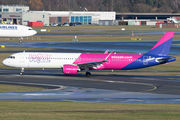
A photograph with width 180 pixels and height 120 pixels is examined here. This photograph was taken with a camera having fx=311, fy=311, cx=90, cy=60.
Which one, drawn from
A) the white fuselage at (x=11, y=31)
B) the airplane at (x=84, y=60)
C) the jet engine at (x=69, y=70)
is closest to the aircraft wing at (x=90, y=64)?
the airplane at (x=84, y=60)

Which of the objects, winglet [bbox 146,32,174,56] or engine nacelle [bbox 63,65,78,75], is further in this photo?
winglet [bbox 146,32,174,56]

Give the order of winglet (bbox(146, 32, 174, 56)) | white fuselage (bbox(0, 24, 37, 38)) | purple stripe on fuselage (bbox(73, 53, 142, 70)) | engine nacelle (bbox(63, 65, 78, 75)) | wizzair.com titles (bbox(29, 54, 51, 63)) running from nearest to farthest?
engine nacelle (bbox(63, 65, 78, 75)) < wizzair.com titles (bbox(29, 54, 51, 63)) < purple stripe on fuselage (bbox(73, 53, 142, 70)) < winglet (bbox(146, 32, 174, 56)) < white fuselage (bbox(0, 24, 37, 38))

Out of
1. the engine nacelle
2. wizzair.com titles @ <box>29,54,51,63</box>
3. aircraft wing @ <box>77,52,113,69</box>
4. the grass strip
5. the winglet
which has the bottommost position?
the grass strip

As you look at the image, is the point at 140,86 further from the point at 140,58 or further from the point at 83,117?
the point at 83,117

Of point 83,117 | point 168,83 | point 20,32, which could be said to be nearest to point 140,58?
point 168,83

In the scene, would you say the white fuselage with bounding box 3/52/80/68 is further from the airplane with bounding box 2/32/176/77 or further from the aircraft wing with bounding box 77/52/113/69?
the aircraft wing with bounding box 77/52/113/69

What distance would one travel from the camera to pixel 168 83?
1722 inches

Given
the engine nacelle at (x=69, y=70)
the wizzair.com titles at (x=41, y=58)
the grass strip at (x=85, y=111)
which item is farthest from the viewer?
the wizzair.com titles at (x=41, y=58)

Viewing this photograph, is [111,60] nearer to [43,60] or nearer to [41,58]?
[43,60]

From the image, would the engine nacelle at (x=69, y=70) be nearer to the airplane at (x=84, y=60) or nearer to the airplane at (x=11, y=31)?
the airplane at (x=84, y=60)

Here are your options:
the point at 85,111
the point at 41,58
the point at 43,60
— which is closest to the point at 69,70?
the point at 43,60

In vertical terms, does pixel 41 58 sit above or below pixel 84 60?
above

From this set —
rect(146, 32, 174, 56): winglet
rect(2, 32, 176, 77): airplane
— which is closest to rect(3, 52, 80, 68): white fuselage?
rect(2, 32, 176, 77): airplane

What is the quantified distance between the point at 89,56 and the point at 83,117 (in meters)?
27.1
